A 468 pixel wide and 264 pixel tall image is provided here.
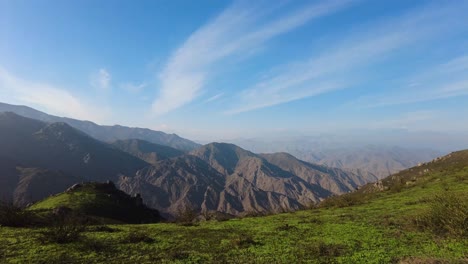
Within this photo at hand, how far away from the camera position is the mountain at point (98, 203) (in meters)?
39.3

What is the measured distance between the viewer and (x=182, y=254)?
1221 cm

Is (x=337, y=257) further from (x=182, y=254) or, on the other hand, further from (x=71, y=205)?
(x=71, y=205)

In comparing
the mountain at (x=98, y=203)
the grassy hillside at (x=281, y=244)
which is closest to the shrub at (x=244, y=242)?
the grassy hillside at (x=281, y=244)

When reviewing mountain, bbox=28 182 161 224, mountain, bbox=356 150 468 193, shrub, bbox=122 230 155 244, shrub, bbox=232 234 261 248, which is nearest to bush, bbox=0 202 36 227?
shrub, bbox=122 230 155 244

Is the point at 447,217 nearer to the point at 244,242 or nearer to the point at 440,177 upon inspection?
the point at 244,242

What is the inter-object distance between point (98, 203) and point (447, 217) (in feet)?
143

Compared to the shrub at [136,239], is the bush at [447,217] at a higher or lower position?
higher

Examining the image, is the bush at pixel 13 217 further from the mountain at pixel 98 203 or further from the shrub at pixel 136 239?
the mountain at pixel 98 203

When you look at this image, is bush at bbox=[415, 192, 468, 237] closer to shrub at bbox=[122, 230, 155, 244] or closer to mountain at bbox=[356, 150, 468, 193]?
mountain at bbox=[356, 150, 468, 193]

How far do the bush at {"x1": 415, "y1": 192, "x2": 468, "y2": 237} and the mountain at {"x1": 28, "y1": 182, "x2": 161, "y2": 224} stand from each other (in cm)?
3157

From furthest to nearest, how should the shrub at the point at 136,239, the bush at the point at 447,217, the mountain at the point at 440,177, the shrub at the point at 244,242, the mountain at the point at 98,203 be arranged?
the mountain at the point at 98,203 → the mountain at the point at 440,177 → the shrub at the point at 136,239 → the shrub at the point at 244,242 → the bush at the point at 447,217

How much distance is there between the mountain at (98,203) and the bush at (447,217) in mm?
31569

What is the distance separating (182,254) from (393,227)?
11870mm

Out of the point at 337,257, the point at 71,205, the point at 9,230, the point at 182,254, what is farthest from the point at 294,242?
the point at 71,205
